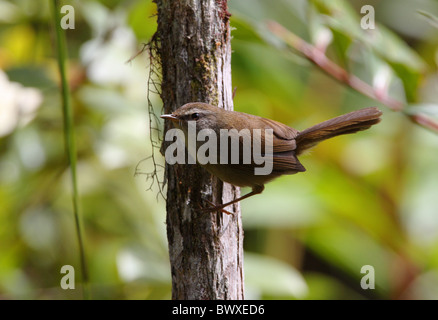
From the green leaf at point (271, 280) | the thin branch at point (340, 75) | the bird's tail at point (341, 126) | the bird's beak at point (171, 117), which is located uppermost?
the thin branch at point (340, 75)

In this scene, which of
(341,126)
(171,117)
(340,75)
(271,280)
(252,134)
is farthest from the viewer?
(271,280)

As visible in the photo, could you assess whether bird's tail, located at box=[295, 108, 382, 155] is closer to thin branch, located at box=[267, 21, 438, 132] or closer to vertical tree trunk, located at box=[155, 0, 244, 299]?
thin branch, located at box=[267, 21, 438, 132]

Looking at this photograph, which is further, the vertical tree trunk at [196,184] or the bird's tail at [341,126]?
the bird's tail at [341,126]

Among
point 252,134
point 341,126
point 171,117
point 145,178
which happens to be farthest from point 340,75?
point 145,178

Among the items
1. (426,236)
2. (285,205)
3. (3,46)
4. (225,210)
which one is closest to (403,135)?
(426,236)

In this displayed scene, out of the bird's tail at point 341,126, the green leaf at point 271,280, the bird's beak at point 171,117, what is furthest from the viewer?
the green leaf at point 271,280

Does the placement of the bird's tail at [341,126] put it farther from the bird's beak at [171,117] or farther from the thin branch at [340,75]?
the bird's beak at [171,117]

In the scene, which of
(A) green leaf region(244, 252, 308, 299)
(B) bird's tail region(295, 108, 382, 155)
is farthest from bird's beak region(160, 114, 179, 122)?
(A) green leaf region(244, 252, 308, 299)

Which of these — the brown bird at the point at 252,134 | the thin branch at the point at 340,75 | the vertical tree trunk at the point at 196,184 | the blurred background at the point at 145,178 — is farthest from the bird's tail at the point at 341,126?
the vertical tree trunk at the point at 196,184

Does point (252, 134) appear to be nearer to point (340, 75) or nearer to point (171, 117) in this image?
point (171, 117)
